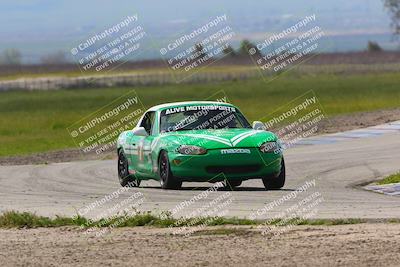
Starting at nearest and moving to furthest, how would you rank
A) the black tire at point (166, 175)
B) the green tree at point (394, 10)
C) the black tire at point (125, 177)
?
the black tire at point (166, 175)
the black tire at point (125, 177)
the green tree at point (394, 10)

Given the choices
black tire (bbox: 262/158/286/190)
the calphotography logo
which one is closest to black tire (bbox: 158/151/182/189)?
the calphotography logo

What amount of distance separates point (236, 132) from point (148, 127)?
2116 mm

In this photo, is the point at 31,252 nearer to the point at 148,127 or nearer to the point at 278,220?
the point at 278,220

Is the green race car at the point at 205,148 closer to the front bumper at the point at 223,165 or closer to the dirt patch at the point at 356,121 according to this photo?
the front bumper at the point at 223,165

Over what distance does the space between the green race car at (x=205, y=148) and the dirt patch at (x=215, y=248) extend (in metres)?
5.17

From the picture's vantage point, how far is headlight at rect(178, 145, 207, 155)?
18.4 m

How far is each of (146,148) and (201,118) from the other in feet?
3.18

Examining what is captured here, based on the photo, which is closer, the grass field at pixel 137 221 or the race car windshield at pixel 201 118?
the grass field at pixel 137 221

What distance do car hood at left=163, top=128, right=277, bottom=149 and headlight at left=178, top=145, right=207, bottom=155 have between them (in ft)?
0.20

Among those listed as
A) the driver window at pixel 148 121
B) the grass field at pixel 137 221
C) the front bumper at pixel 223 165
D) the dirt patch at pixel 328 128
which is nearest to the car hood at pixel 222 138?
the front bumper at pixel 223 165

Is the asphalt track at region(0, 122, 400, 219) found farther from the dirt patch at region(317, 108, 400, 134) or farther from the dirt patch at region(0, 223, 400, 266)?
the dirt patch at region(317, 108, 400, 134)

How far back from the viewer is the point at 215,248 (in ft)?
37.8

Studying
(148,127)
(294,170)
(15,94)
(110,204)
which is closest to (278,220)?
(110,204)

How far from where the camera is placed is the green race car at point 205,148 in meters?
18.3
